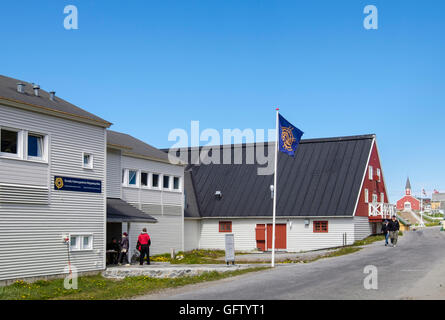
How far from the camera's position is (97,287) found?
69.9ft

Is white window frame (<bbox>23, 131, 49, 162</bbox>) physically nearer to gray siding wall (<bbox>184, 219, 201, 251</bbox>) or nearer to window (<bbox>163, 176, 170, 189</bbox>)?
window (<bbox>163, 176, 170, 189</bbox>)

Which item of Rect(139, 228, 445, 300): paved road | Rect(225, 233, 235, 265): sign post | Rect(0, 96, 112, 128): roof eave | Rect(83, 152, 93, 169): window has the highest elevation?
Rect(0, 96, 112, 128): roof eave

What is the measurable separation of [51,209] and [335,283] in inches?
477

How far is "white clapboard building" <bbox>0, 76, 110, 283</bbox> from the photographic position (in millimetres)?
21516

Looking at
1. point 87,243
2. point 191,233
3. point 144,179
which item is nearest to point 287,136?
point 87,243

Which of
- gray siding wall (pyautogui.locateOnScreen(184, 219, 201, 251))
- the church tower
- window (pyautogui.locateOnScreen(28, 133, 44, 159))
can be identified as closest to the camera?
window (pyautogui.locateOnScreen(28, 133, 44, 159))

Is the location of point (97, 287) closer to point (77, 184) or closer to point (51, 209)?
point (51, 209)

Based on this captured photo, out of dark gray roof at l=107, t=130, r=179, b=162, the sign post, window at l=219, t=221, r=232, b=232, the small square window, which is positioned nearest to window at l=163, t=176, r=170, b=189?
dark gray roof at l=107, t=130, r=179, b=162

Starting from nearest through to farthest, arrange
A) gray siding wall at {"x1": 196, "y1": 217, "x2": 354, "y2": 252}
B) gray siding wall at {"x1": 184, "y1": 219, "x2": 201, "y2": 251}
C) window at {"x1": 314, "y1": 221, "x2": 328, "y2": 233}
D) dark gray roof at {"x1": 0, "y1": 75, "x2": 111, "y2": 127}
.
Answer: dark gray roof at {"x1": 0, "y1": 75, "x2": 111, "y2": 127} → gray siding wall at {"x1": 196, "y1": 217, "x2": 354, "y2": 252} → window at {"x1": 314, "y1": 221, "x2": 328, "y2": 233} → gray siding wall at {"x1": 184, "y1": 219, "x2": 201, "y2": 251}

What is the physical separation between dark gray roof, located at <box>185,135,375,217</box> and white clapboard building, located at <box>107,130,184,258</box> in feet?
14.4

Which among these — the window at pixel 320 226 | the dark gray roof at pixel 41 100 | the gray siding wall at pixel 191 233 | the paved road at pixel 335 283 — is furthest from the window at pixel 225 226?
the dark gray roof at pixel 41 100

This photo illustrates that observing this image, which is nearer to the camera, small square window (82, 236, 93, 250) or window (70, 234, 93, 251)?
window (70, 234, 93, 251)
